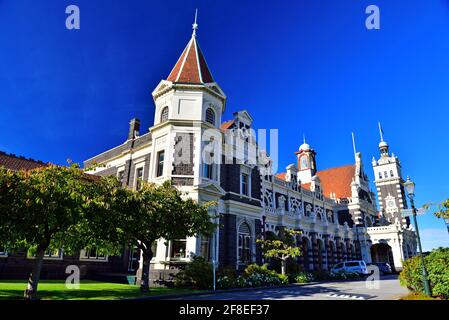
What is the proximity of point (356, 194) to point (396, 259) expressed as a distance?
11.0m

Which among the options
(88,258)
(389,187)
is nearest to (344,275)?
(88,258)

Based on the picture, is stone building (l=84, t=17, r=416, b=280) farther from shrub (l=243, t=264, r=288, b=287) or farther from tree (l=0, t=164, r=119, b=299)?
tree (l=0, t=164, r=119, b=299)

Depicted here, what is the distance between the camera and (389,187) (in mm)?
59562

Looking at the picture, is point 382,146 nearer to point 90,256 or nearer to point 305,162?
point 305,162

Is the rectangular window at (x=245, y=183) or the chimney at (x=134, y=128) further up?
the chimney at (x=134, y=128)

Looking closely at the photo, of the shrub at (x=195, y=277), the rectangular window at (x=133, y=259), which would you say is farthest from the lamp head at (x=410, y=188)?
the rectangular window at (x=133, y=259)

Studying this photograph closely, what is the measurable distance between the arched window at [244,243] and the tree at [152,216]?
27.7 feet

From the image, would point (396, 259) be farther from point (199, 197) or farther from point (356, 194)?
point (199, 197)

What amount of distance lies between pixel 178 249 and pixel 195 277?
2.95 m

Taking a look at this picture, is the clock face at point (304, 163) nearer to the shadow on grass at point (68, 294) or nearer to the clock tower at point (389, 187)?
the clock tower at point (389, 187)

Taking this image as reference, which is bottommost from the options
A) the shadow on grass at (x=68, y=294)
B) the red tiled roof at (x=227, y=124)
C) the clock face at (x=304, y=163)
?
the shadow on grass at (x=68, y=294)

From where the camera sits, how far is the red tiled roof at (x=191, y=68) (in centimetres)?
2517
